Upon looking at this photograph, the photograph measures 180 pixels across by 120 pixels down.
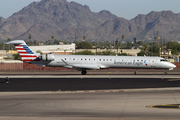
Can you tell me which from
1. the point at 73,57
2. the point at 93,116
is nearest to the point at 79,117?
the point at 93,116

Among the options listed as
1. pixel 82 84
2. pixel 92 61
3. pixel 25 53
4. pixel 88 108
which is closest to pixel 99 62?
pixel 92 61

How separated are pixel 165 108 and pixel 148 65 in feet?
99.1

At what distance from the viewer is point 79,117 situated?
54.5 feet

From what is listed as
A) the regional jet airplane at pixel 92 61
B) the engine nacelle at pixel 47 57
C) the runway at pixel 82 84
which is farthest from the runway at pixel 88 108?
the regional jet airplane at pixel 92 61

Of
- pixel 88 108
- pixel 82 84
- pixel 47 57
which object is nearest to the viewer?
pixel 88 108

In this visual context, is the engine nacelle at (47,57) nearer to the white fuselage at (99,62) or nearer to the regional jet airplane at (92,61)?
the regional jet airplane at (92,61)

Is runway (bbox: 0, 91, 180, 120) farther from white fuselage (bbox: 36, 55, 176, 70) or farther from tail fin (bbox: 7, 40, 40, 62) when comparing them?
tail fin (bbox: 7, 40, 40, 62)

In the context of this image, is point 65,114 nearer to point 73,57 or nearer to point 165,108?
point 165,108

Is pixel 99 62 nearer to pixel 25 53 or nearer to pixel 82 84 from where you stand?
pixel 25 53

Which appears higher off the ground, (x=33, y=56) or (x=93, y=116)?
(x=33, y=56)

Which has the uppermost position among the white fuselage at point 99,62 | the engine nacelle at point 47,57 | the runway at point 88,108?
the engine nacelle at point 47,57

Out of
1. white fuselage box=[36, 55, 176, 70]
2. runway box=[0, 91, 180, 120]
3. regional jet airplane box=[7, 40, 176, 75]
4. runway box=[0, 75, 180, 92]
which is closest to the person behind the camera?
runway box=[0, 91, 180, 120]

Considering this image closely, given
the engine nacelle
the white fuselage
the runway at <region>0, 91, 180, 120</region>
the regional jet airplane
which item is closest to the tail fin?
the regional jet airplane

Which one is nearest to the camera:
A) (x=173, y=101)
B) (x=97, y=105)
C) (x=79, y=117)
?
(x=79, y=117)
